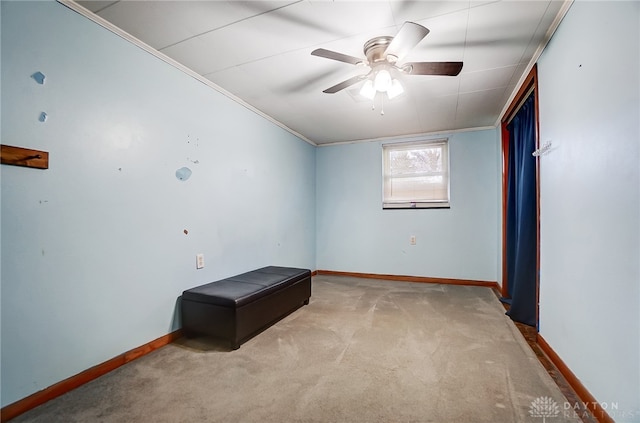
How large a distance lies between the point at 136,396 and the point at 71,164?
1.42m

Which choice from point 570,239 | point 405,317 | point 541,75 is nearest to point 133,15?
point 541,75

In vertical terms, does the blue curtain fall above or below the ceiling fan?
below

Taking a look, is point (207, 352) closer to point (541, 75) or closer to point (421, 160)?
point (541, 75)

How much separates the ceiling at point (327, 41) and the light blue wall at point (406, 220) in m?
1.03

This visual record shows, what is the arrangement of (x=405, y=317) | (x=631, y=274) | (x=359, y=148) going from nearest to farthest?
(x=631, y=274) → (x=405, y=317) → (x=359, y=148)

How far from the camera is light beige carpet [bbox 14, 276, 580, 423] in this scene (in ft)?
4.51

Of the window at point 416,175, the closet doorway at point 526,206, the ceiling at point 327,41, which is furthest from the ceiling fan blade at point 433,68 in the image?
the window at point 416,175

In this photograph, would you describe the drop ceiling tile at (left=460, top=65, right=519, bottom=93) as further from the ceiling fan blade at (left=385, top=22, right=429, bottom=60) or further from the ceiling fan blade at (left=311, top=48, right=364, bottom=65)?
the ceiling fan blade at (left=311, top=48, right=364, bottom=65)

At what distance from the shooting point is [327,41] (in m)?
1.94

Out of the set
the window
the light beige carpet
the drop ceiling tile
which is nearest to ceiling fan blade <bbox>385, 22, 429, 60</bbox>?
the drop ceiling tile


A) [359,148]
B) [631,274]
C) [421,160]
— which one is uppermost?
[359,148]

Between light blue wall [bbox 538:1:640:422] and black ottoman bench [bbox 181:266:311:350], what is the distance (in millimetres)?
2110

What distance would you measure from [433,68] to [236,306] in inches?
87.2

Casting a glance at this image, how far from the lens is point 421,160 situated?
4215 mm
